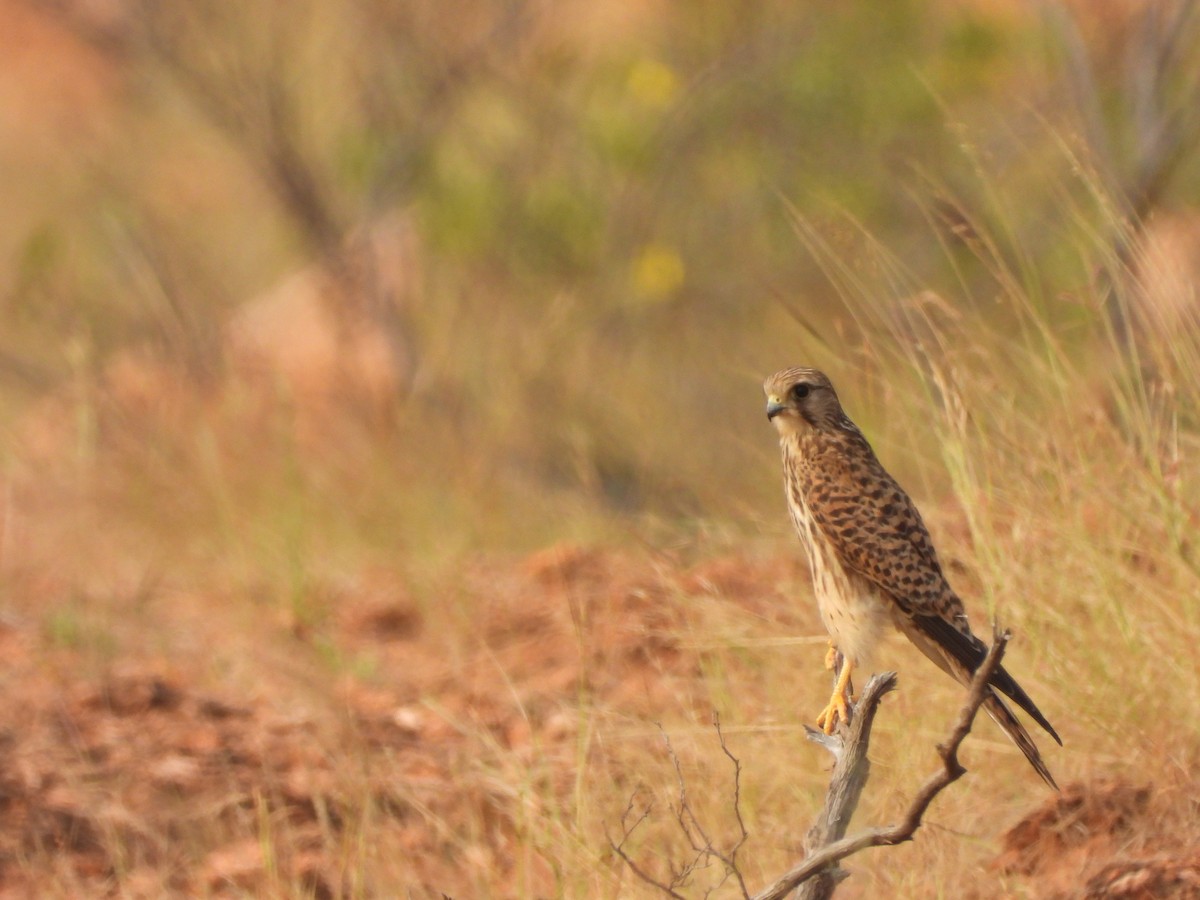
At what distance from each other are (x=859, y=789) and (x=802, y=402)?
0.76 metres

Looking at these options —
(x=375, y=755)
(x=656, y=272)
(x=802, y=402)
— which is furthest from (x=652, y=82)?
(x=802, y=402)

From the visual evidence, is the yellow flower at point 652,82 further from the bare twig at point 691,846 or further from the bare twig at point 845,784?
the bare twig at point 845,784

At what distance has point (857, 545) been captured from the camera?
296cm

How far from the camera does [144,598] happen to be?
5.72 meters

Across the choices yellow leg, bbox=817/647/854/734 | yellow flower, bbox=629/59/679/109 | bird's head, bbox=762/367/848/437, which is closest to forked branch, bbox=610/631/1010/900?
yellow leg, bbox=817/647/854/734

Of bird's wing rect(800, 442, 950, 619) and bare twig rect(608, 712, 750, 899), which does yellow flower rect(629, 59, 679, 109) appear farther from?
bird's wing rect(800, 442, 950, 619)

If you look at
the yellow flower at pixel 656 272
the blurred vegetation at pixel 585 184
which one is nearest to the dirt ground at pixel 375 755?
the blurred vegetation at pixel 585 184

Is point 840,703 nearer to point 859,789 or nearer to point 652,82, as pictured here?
point 859,789

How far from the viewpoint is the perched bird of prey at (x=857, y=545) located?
2955 millimetres

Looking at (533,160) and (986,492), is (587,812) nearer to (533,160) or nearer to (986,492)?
(986,492)

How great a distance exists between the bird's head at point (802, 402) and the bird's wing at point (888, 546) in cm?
7

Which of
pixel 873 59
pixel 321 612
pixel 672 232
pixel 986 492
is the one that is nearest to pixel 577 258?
pixel 672 232

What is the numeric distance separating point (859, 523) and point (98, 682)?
2757mm

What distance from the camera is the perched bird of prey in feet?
9.70
